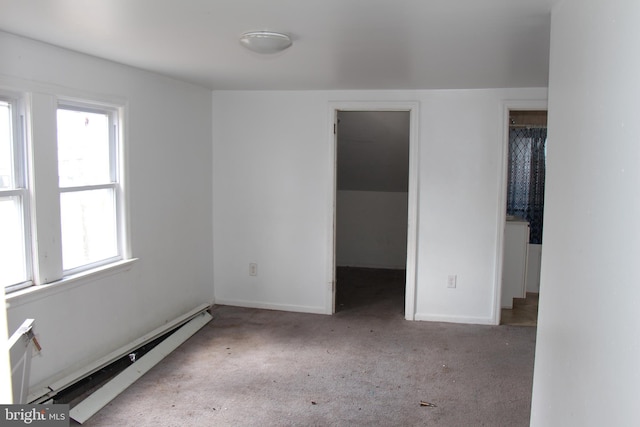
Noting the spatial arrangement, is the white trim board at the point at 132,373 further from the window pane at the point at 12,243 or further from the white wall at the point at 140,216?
the window pane at the point at 12,243

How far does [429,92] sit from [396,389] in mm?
2483

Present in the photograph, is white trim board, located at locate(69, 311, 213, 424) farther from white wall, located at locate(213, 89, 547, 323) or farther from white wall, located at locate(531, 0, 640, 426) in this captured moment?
white wall, located at locate(531, 0, 640, 426)

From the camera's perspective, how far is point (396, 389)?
10.0 ft

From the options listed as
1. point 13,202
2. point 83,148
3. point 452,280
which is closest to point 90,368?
point 13,202

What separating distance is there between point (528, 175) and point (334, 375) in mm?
3529

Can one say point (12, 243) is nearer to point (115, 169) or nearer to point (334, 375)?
point (115, 169)

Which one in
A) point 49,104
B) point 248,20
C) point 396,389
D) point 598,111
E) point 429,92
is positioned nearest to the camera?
point 598,111

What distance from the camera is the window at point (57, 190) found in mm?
2613

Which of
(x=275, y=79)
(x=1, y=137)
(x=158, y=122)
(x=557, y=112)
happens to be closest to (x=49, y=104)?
(x=1, y=137)

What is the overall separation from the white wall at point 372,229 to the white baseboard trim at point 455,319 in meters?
2.04

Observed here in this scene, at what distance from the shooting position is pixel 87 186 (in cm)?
312

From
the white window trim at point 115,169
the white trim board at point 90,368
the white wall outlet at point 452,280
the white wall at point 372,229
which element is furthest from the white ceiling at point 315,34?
the white wall at point 372,229

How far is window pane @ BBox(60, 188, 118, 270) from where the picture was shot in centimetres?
302

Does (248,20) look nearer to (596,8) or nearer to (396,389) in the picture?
(596,8)
